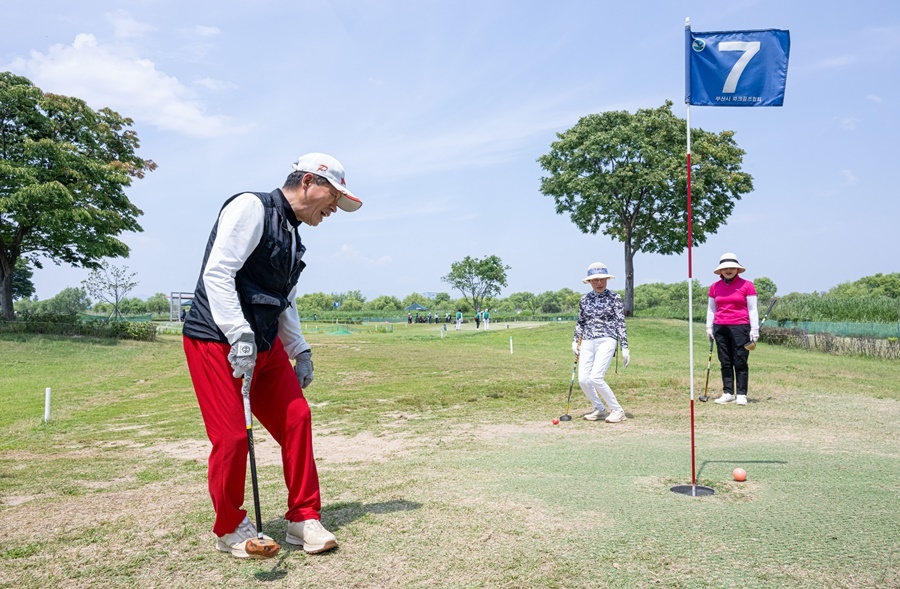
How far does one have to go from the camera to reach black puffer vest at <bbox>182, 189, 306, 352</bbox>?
3918 millimetres

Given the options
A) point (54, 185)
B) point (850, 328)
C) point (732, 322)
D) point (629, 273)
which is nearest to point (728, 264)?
point (732, 322)

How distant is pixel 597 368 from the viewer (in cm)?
980

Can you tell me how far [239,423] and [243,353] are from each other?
1.56 ft

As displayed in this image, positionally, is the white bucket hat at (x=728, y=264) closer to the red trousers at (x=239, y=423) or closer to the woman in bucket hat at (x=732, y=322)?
the woman in bucket hat at (x=732, y=322)

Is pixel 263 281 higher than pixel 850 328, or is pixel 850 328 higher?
pixel 263 281

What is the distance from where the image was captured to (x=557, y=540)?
4.12 m

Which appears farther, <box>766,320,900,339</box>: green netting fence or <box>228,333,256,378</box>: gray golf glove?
<box>766,320,900,339</box>: green netting fence

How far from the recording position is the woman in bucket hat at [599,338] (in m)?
9.81

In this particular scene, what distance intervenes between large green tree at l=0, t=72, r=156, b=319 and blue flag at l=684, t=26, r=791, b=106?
32.1m

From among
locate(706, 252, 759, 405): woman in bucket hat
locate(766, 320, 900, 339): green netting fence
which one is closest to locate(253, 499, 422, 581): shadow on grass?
locate(706, 252, 759, 405): woman in bucket hat

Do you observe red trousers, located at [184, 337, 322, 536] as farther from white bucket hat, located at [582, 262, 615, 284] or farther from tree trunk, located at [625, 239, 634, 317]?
tree trunk, located at [625, 239, 634, 317]

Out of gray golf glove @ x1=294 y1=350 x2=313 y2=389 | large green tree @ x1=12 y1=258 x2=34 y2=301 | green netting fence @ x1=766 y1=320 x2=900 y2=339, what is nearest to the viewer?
gray golf glove @ x1=294 y1=350 x2=313 y2=389

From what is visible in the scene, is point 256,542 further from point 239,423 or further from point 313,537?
A: point 239,423

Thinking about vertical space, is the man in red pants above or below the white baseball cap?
below
